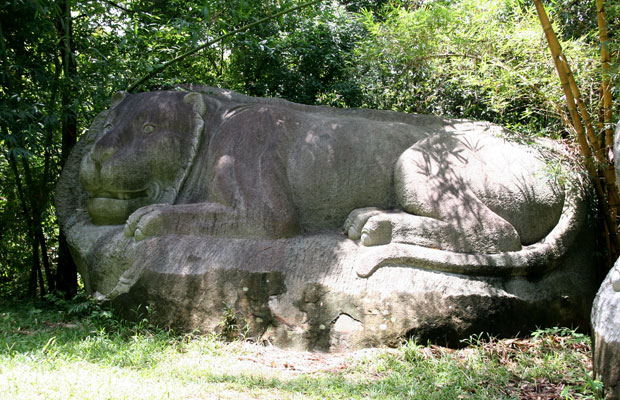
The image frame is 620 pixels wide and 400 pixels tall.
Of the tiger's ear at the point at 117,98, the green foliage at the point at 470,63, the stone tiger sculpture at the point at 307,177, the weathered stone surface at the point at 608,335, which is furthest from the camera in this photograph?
the tiger's ear at the point at 117,98

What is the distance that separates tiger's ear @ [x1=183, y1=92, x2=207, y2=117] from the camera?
477cm

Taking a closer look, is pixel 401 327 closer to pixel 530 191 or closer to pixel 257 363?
pixel 257 363

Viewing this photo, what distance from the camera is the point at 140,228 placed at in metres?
4.16

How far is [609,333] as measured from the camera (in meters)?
2.76

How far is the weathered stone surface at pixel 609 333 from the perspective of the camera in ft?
8.96

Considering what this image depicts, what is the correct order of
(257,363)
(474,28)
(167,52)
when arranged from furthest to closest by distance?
(167,52), (474,28), (257,363)

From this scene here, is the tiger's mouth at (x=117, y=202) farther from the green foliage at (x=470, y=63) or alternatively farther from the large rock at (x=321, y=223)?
the green foliage at (x=470, y=63)

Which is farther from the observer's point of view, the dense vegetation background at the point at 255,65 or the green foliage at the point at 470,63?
the dense vegetation background at the point at 255,65

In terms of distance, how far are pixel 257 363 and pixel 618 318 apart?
2037 mm

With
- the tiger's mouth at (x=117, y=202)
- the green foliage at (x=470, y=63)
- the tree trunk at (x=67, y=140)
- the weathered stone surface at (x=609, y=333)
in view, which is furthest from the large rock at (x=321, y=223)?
the weathered stone surface at (x=609, y=333)

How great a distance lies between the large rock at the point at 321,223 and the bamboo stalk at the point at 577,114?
16 centimetres

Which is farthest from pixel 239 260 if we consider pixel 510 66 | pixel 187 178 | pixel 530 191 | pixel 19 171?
pixel 19 171

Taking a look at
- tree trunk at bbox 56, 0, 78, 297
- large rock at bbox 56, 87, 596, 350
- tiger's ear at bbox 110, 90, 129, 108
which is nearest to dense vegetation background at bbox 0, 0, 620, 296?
tree trunk at bbox 56, 0, 78, 297

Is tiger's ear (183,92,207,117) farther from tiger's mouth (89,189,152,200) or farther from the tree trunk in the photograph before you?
the tree trunk
